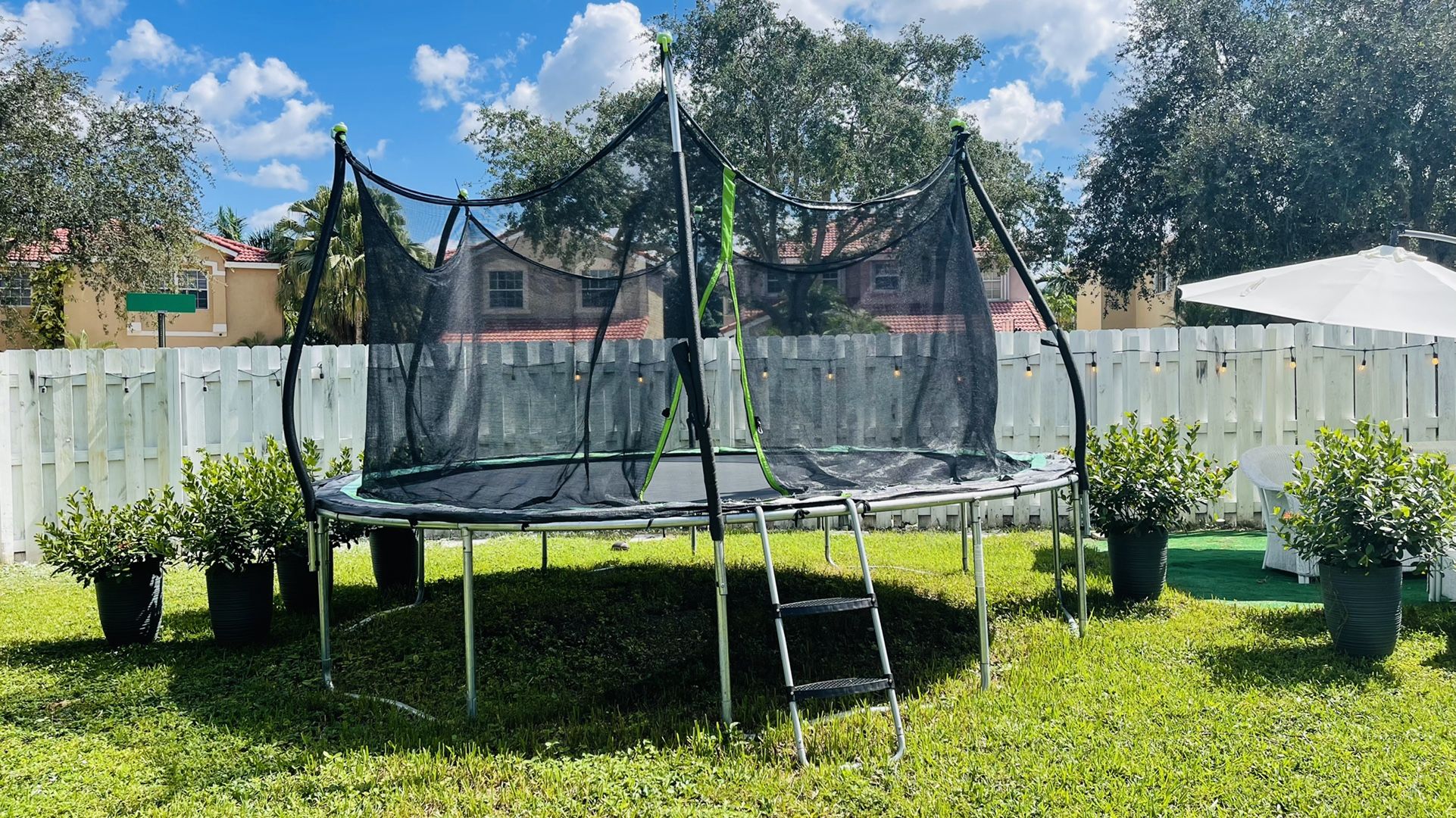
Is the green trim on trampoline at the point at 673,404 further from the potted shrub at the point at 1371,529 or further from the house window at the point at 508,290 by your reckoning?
the potted shrub at the point at 1371,529

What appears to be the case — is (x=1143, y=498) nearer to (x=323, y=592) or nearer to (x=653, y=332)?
(x=653, y=332)

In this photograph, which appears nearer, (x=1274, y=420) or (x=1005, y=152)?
(x=1274, y=420)

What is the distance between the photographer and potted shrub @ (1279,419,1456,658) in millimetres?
3486

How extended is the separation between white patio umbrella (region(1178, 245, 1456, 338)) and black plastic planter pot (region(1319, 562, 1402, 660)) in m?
1.11

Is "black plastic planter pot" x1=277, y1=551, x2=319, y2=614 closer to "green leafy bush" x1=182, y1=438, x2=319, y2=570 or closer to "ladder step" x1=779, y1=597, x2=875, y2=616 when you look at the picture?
"green leafy bush" x1=182, y1=438, x2=319, y2=570

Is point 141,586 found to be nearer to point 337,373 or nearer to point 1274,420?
point 337,373

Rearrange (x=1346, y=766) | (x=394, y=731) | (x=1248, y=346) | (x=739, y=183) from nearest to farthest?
(x=1346, y=766) → (x=394, y=731) → (x=739, y=183) → (x=1248, y=346)

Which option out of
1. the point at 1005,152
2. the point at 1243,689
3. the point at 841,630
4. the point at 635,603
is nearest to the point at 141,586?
the point at 635,603

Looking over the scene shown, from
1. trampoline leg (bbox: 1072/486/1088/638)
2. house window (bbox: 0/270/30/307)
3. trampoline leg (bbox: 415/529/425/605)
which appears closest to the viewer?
trampoline leg (bbox: 1072/486/1088/638)

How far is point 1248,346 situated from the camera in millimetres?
6910

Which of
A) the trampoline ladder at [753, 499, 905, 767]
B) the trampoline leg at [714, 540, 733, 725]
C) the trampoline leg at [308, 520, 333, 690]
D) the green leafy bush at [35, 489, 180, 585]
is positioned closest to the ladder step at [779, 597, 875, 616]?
the trampoline ladder at [753, 499, 905, 767]

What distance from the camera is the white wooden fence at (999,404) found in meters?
6.13

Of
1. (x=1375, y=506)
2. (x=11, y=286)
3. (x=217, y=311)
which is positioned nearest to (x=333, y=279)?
(x=217, y=311)

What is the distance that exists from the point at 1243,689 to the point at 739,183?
101 inches
